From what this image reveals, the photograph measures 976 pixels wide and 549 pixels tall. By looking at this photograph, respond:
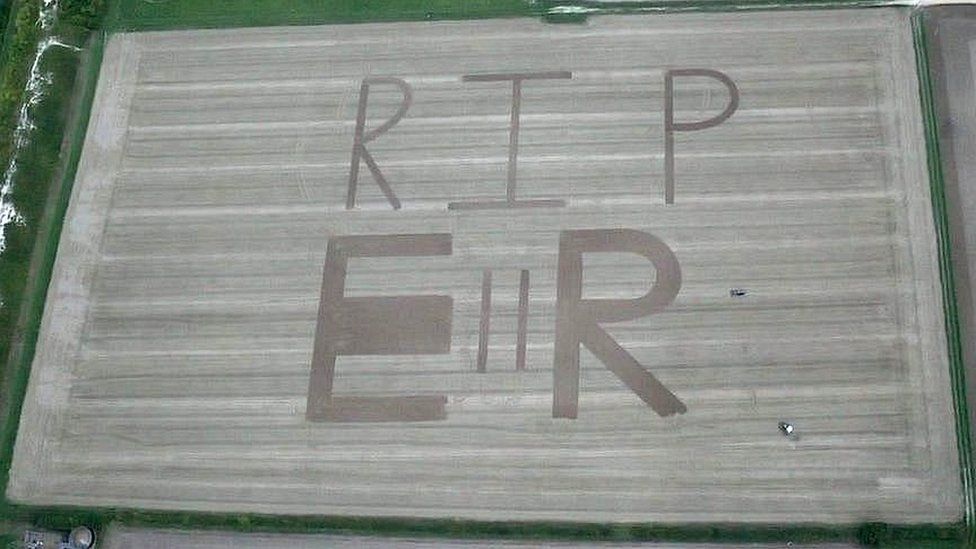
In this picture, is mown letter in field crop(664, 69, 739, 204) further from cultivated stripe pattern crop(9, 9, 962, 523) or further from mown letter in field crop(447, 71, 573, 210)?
mown letter in field crop(447, 71, 573, 210)

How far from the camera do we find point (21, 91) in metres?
25.3

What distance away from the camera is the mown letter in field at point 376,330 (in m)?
21.1

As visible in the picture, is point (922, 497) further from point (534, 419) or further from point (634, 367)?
point (534, 419)

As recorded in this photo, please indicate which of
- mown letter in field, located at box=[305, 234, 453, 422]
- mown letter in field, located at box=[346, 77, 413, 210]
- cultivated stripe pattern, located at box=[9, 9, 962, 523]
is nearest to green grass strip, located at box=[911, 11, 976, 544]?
cultivated stripe pattern, located at box=[9, 9, 962, 523]

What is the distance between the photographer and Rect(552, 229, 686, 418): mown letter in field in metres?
20.6

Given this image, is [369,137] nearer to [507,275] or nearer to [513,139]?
[513,139]

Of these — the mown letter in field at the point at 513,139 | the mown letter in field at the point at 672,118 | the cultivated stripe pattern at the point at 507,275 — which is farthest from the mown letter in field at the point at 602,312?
the mown letter in field at the point at 672,118

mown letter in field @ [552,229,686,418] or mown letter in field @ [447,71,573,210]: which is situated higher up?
mown letter in field @ [447,71,573,210]

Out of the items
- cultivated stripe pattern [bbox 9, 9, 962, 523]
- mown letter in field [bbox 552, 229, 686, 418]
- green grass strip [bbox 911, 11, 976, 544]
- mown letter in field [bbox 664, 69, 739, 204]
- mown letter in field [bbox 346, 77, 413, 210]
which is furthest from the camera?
mown letter in field [bbox 346, 77, 413, 210]

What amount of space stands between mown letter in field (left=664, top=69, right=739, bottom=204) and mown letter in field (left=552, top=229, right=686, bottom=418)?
6.02ft

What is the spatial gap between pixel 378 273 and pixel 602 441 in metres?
7.88

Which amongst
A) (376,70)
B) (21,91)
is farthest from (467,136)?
(21,91)

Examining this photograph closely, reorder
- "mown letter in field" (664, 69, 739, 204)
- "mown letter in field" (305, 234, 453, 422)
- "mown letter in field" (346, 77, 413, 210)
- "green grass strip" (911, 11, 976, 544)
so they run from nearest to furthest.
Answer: "green grass strip" (911, 11, 976, 544) → "mown letter in field" (305, 234, 453, 422) → "mown letter in field" (664, 69, 739, 204) → "mown letter in field" (346, 77, 413, 210)

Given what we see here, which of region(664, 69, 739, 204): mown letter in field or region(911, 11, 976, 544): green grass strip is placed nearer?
region(911, 11, 976, 544): green grass strip
